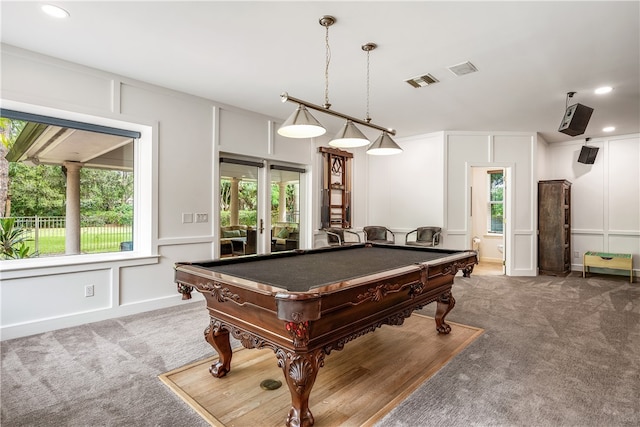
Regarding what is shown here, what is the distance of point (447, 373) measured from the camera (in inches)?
97.3

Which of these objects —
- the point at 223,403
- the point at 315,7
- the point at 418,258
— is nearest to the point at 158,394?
the point at 223,403

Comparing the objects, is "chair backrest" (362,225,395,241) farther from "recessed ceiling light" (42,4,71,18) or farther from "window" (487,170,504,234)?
"recessed ceiling light" (42,4,71,18)

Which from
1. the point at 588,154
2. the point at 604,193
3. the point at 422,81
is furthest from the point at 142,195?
the point at 604,193

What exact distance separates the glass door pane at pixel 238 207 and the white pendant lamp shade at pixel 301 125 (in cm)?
236

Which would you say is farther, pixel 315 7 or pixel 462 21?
pixel 462 21

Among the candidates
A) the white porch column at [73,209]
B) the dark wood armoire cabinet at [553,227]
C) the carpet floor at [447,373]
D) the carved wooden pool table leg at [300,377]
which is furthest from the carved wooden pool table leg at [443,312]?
the dark wood armoire cabinet at [553,227]

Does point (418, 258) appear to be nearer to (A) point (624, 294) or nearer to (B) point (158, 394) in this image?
(B) point (158, 394)

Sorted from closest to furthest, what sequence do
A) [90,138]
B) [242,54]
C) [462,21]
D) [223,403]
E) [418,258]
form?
[223,403]
[462,21]
[418,258]
[242,54]
[90,138]

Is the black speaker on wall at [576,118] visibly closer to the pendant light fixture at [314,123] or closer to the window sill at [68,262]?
the pendant light fixture at [314,123]

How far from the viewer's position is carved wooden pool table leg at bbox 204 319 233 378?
2367 millimetres

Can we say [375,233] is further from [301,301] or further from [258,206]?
[301,301]

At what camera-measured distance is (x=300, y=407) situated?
5.98ft

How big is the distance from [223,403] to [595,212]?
758 centimetres

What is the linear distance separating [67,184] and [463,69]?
14.5 ft
